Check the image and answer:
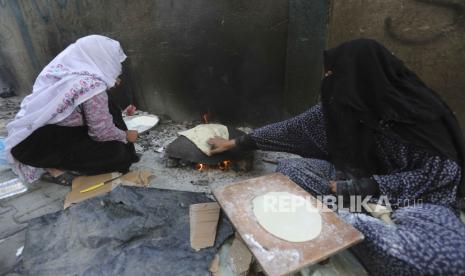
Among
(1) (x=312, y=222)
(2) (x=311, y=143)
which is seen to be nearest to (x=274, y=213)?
(1) (x=312, y=222)

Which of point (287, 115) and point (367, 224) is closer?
point (367, 224)

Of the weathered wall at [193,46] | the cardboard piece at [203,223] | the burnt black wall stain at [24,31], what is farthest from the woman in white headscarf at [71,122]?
the burnt black wall stain at [24,31]

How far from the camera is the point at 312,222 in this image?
1453 millimetres

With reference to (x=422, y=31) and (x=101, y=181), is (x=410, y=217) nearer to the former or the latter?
(x=422, y=31)

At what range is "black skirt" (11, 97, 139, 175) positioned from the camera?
2.24 metres

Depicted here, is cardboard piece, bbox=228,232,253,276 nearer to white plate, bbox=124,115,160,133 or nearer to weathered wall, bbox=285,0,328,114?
weathered wall, bbox=285,0,328,114

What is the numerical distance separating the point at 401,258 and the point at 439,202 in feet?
1.53

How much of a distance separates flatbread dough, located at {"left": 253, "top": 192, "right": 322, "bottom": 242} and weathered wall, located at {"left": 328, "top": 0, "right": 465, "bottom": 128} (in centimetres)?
161

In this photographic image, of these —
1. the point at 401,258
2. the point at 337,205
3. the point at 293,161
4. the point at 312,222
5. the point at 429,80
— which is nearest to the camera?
Answer: the point at 401,258

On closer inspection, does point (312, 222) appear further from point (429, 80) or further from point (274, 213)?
point (429, 80)

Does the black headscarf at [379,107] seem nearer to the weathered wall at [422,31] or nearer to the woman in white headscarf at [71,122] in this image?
the weathered wall at [422,31]

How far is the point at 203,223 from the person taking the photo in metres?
1.90

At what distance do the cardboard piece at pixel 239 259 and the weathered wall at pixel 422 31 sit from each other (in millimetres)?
1967

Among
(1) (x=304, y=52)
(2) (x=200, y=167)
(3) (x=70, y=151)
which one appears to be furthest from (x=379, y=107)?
(3) (x=70, y=151)
